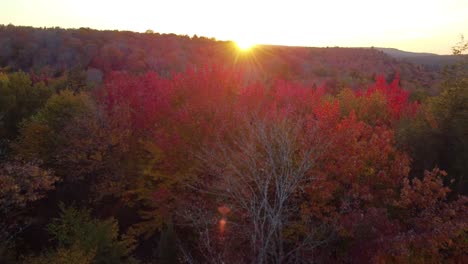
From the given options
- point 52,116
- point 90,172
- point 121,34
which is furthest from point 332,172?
point 121,34

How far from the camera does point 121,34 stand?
98.9m

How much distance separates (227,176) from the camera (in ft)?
50.8

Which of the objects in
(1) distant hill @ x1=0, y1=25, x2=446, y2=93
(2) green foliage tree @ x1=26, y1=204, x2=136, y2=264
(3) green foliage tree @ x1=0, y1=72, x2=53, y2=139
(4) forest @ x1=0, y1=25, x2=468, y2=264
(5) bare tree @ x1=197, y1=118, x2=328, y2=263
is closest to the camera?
(4) forest @ x1=0, y1=25, x2=468, y2=264

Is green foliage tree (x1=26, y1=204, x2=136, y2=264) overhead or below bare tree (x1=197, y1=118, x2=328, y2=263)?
below

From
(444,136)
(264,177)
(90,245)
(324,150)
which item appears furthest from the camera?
(444,136)

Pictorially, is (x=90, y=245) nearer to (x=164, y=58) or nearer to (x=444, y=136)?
(x=444, y=136)

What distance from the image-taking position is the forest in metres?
15.3

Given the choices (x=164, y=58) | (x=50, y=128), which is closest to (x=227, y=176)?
(x=50, y=128)

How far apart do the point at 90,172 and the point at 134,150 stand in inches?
114

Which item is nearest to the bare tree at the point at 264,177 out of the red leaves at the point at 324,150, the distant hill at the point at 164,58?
the red leaves at the point at 324,150

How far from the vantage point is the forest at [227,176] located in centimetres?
1530

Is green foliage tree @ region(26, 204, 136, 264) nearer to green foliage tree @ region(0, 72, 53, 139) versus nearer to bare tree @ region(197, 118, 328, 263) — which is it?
bare tree @ region(197, 118, 328, 263)

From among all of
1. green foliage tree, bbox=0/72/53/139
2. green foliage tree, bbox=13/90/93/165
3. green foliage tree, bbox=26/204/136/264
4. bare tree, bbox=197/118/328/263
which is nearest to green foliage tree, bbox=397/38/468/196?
bare tree, bbox=197/118/328/263

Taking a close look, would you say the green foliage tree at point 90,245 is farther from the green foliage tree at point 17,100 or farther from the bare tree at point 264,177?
the green foliage tree at point 17,100
